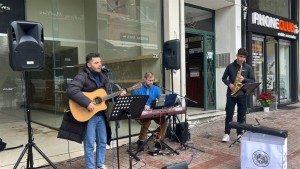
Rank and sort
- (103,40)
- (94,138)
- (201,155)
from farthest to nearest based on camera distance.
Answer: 1. (103,40)
2. (201,155)
3. (94,138)

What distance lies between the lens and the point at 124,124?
20.2ft

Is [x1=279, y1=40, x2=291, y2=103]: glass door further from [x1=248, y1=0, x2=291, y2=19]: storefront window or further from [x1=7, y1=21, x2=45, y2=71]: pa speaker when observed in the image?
[x1=7, y1=21, x2=45, y2=71]: pa speaker

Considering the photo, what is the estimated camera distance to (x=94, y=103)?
3953 mm

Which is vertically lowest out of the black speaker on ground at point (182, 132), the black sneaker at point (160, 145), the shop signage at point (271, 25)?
the black sneaker at point (160, 145)

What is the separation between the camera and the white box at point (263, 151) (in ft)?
12.7

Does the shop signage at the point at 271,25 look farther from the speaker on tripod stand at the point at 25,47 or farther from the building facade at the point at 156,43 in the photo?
the speaker on tripod stand at the point at 25,47

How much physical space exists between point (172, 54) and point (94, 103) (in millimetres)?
2653

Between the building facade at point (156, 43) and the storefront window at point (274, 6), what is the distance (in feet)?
0.13

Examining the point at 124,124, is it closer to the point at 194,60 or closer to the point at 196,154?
the point at 196,154

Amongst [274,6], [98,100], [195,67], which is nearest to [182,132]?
[98,100]

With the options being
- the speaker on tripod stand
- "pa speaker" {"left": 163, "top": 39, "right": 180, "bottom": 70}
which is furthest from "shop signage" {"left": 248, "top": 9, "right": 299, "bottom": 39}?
the speaker on tripod stand

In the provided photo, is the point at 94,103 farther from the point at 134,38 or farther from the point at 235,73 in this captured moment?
the point at 134,38

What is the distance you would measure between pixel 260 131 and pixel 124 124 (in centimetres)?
296

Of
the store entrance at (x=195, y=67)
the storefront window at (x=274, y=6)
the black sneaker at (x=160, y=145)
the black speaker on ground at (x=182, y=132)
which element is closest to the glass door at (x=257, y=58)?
the storefront window at (x=274, y=6)
